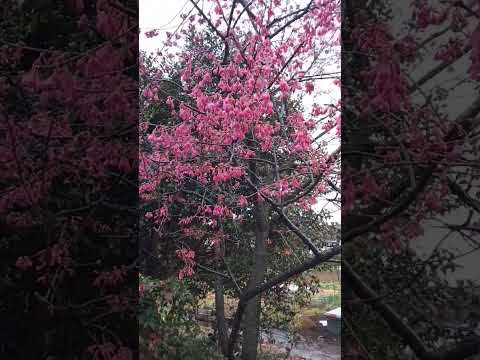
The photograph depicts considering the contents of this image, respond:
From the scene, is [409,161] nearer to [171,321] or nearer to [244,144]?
[244,144]

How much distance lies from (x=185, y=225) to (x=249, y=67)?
2.38ft

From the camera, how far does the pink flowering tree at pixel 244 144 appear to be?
2039 mm

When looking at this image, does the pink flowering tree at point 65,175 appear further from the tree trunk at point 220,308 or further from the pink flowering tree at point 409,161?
the pink flowering tree at point 409,161

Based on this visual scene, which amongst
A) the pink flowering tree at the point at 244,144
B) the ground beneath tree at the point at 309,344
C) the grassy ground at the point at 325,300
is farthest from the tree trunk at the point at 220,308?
the grassy ground at the point at 325,300

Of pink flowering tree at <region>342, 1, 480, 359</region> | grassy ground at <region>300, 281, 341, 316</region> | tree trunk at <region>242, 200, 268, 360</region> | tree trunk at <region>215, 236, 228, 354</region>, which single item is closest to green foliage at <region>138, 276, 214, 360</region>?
tree trunk at <region>215, 236, 228, 354</region>

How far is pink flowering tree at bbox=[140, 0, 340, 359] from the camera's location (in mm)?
2039

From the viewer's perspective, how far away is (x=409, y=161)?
1.74 m

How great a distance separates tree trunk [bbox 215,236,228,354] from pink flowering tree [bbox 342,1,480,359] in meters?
0.53

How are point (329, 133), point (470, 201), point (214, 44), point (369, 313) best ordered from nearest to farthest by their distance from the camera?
point (470, 201), point (369, 313), point (329, 133), point (214, 44)

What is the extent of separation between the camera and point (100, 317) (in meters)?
2.09

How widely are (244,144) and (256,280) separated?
569 mm

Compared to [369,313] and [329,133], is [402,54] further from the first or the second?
[369,313]

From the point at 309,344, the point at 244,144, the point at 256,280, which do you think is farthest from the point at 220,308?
the point at 244,144

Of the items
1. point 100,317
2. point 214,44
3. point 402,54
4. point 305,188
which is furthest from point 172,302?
point 402,54
